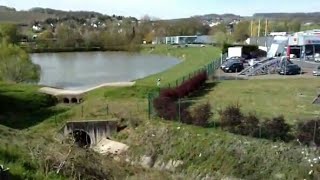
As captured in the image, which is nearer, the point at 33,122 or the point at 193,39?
the point at 33,122

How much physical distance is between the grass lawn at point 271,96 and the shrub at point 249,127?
7.30 feet

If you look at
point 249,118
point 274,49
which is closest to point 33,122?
point 249,118

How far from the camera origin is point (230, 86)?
3381 centimetres

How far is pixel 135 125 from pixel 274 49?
3990 centimetres

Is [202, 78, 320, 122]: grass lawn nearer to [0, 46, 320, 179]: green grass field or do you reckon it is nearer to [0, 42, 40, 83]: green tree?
[0, 46, 320, 179]: green grass field

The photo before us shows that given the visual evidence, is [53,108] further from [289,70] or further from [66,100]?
[289,70]

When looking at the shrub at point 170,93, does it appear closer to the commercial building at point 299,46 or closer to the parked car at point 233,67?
the parked car at point 233,67

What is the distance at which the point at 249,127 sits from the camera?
19.1 m

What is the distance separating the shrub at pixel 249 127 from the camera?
18938 millimetres

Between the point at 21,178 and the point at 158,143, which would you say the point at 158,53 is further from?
the point at 21,178

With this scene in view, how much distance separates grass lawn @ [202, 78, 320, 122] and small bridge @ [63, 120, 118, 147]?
5.28 m

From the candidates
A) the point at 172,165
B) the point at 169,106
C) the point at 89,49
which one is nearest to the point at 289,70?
the point at 169,106

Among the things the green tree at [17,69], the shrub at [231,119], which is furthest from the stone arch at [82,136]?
the green tree at [17,69]

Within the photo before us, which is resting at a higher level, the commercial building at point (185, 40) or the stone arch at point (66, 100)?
the stone arch at point (66, 100)
